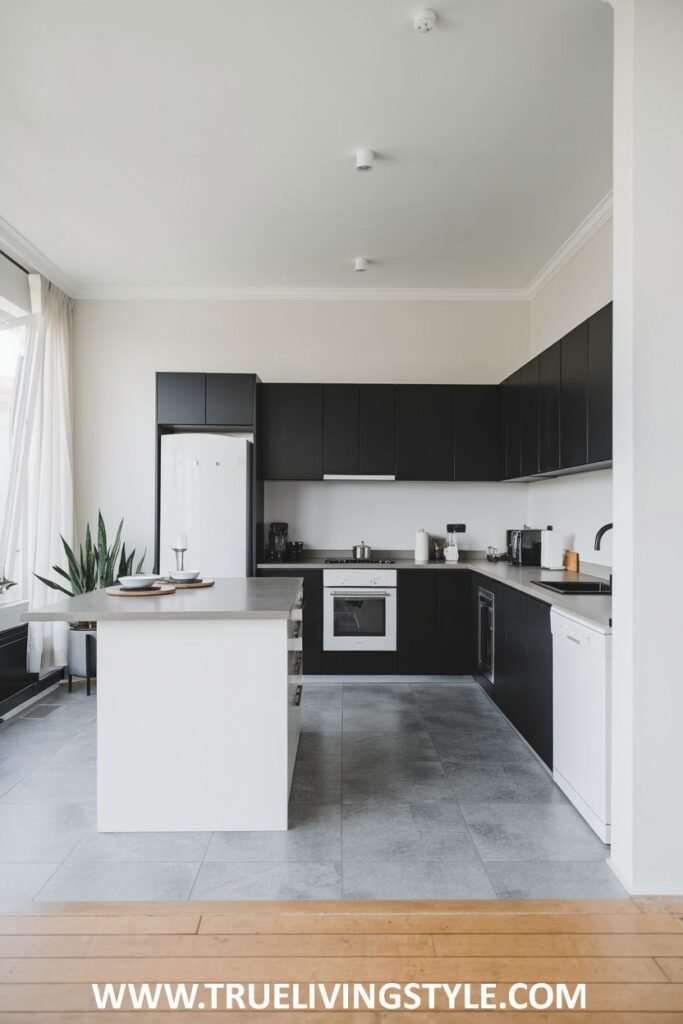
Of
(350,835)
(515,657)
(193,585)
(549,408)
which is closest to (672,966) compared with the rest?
(350,835)

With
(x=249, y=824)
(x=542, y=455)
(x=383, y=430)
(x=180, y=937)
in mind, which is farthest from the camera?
(x=383, y=430)

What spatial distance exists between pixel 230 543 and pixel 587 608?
2.78 m

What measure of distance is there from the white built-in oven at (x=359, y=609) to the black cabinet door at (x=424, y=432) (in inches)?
33.9

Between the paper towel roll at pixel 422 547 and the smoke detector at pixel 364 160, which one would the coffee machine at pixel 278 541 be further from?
the smoke detector at pixel 364 160

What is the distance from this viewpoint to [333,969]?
154 centimetres

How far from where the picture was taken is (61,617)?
7.92ft

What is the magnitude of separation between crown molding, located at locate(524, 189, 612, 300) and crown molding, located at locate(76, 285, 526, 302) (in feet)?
0.81

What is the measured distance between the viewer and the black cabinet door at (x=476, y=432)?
5.21 meters

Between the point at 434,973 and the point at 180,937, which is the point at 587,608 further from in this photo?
the point at 180,937

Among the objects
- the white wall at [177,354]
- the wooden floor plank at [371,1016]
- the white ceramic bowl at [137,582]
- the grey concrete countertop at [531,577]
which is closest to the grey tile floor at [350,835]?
the wooden floor plank at [371,1016]

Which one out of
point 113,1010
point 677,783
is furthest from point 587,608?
point 113,1010

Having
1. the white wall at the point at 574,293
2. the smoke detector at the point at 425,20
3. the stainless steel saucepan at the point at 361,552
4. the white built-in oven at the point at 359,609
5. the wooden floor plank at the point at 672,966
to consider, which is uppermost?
the smoke detector at the point at 425,20

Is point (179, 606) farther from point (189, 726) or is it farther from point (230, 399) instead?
point (230, 399)

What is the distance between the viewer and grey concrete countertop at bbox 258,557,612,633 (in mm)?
2674
